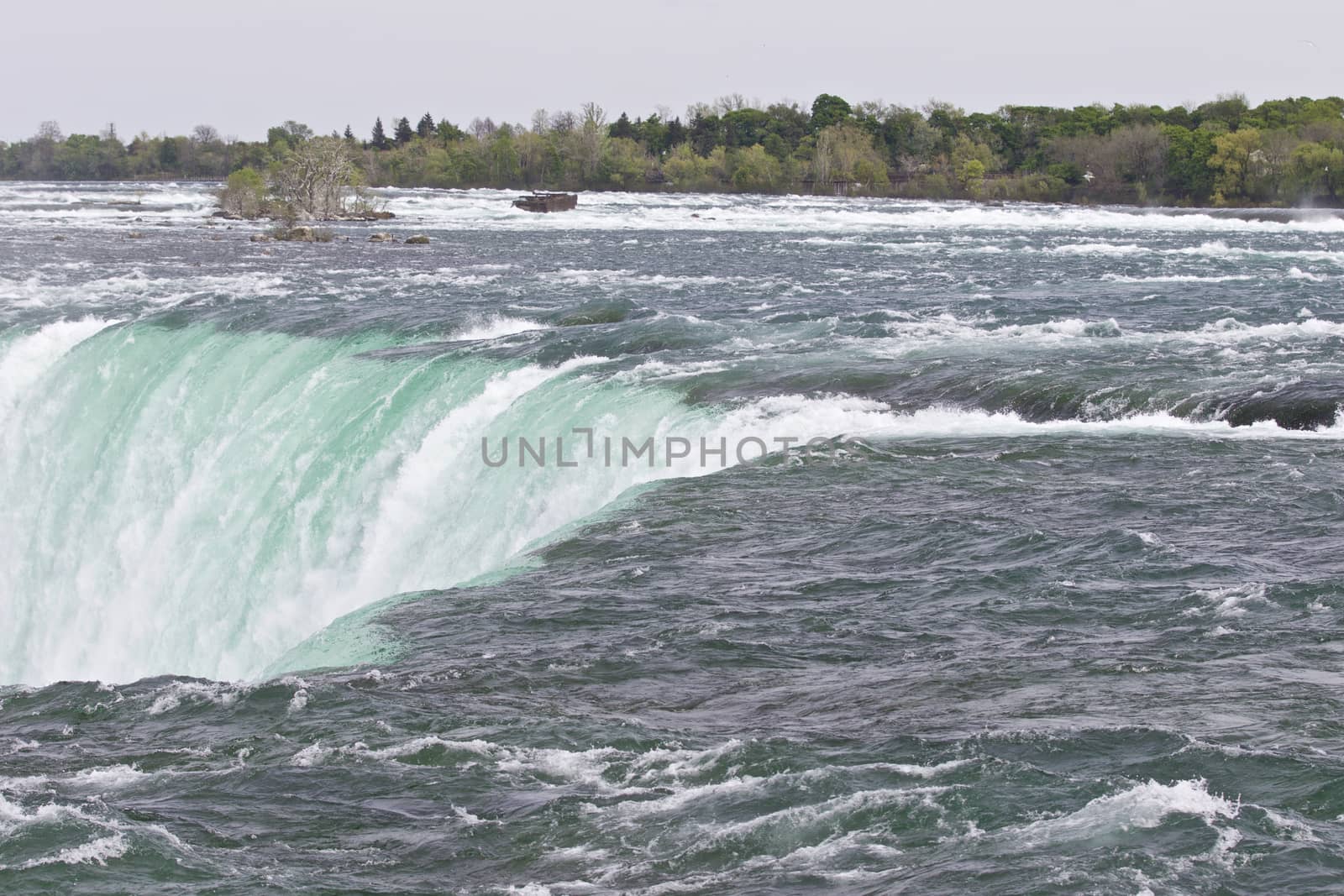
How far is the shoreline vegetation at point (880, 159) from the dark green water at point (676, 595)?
54486 millimetres

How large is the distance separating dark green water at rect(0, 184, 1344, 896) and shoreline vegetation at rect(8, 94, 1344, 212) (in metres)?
54.5

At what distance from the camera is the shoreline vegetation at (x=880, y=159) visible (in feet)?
323

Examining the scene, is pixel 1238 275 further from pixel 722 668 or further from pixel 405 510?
pixel 722 668

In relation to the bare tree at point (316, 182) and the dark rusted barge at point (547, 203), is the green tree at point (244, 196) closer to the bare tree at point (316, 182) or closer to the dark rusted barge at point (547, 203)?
the bare tree at point (316, 182)

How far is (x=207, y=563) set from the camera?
848 inches

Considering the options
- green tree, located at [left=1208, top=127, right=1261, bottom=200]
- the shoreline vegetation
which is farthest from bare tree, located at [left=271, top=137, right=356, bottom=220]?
green tree, located at [left=1208, top=127, right=1261, bottom=200]

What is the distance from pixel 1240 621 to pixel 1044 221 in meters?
71.4

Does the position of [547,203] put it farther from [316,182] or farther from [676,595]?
[676,595]

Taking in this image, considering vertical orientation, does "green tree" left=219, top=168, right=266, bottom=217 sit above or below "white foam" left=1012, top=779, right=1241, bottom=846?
above

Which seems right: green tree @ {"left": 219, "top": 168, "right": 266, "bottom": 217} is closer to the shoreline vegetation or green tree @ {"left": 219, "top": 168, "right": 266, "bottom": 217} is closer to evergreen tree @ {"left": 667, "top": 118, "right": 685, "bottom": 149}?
the shoreline vegetation

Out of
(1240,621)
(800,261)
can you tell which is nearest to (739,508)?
(1240,621)

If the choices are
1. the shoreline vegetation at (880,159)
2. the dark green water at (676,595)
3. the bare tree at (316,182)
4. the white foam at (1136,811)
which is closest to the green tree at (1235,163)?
the shoreline vegetation at (880,159)

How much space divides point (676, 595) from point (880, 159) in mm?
157611

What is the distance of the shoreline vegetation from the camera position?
98.4m
